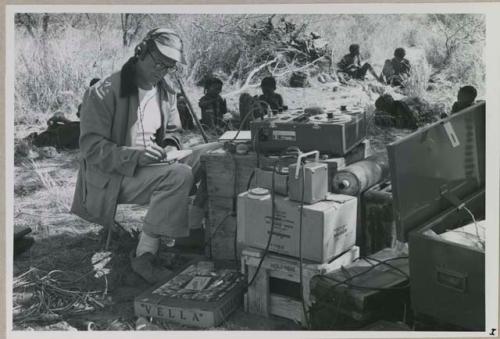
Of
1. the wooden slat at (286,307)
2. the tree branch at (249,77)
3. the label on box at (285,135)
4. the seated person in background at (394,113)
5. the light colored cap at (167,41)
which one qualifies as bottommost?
the wooden slat at (286,307)

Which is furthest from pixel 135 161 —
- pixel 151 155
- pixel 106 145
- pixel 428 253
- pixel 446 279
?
pixel 446 279

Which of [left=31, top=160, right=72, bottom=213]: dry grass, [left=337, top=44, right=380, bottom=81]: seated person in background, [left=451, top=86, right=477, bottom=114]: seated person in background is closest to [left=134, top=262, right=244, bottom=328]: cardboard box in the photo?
[left=31, top=160, right=72, bottom=213]: dry grass

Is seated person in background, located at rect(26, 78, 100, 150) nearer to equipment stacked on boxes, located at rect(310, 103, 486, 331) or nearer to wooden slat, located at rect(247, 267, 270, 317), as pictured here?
wooden slat, located at rect(247, 267, 270, 317)

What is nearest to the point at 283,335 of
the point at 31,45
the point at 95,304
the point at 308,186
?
the point at 308,186

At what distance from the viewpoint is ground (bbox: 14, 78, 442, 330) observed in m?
4.18

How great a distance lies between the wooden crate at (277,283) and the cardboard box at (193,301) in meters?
0.13

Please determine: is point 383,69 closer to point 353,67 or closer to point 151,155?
point 353,67

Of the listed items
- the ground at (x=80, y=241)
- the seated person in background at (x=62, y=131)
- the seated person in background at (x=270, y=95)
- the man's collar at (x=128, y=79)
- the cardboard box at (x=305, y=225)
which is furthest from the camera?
the seated person in background at (x=270, y=95)

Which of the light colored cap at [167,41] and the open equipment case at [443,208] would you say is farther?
the light colored cap at [167,41]

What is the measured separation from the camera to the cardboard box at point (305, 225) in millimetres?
3836

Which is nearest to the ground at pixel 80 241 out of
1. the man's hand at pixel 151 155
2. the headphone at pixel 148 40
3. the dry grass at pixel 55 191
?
the dry grass at pixel 55 191

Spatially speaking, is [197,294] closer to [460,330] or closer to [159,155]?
[159,155]

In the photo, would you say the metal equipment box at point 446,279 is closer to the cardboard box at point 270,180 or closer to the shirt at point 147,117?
the cardboard box at point 270,180

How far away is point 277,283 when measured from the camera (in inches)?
162
